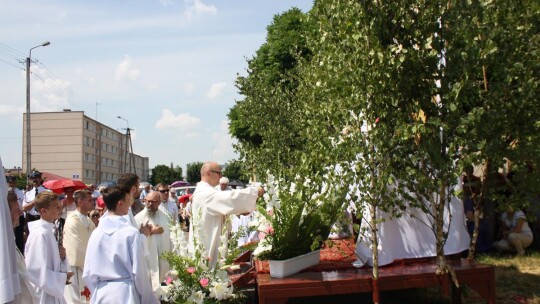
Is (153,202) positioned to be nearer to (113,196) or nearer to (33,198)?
(113,196)

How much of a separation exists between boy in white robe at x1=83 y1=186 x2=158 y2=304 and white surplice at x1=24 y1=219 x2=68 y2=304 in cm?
114

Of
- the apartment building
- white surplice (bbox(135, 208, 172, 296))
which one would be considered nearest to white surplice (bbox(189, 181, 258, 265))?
white surplice (bbox(135, 208, 172, 296))

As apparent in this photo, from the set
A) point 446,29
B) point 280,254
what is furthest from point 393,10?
point 280,254

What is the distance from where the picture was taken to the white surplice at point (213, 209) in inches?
286

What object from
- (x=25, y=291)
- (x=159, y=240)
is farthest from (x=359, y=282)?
(x=159, y=240)

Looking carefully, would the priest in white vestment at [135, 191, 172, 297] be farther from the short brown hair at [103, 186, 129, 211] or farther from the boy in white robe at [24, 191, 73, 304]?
the short brown hair at [103, 186, 129, 211]

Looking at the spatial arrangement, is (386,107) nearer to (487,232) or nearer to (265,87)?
(487,232)

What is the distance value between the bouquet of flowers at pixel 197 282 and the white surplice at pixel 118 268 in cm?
148

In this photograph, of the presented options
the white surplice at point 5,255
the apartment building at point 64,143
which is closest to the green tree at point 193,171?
the apartment building at point 64,143

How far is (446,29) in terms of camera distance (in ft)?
18.8

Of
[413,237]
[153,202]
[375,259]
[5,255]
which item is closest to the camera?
[5,255]

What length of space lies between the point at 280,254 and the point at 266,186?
2.81 feet

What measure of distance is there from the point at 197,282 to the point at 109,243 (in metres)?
1.82

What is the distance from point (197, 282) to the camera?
6.61m
